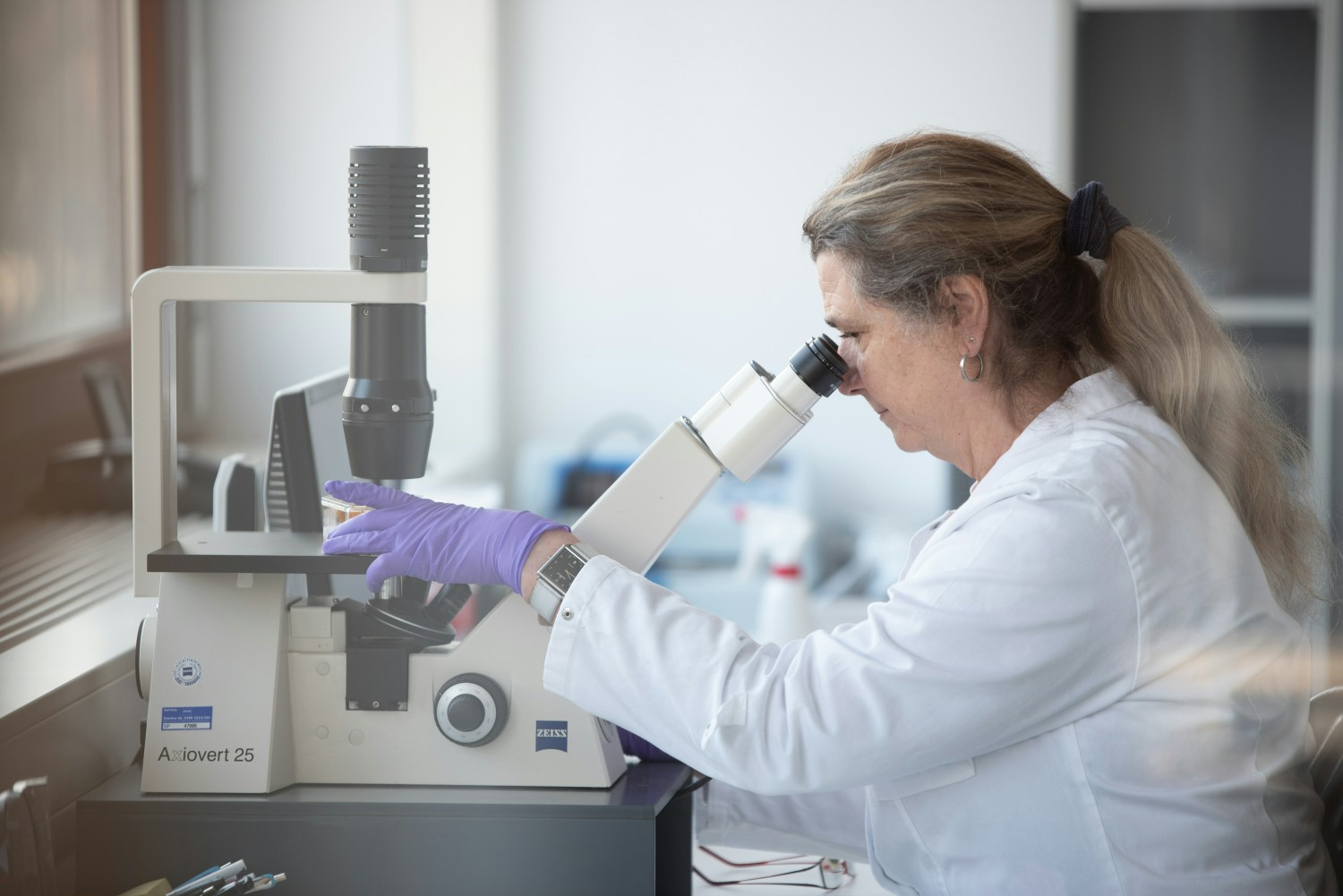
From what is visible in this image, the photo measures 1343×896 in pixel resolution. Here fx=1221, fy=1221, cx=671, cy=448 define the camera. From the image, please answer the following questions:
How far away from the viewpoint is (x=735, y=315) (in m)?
3.08

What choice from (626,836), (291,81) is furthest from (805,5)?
(626,836)

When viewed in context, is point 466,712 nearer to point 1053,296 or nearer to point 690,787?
point 690,787

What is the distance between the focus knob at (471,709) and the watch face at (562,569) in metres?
0.10

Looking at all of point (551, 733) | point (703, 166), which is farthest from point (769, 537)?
point (551, 733)

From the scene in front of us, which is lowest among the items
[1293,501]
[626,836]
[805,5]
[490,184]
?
[626,836]

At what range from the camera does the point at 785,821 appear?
120 centimetres

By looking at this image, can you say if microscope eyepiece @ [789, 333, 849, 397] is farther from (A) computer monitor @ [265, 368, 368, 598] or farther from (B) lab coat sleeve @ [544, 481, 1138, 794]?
(A) computer monitor @ [265, 368, 368, 598]

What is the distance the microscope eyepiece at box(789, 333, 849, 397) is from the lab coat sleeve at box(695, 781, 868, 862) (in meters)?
0.43

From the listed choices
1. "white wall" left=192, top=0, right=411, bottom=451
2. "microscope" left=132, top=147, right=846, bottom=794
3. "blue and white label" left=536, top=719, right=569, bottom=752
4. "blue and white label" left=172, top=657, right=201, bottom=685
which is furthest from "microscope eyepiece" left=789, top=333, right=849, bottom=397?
"white wall" left=192, top=0, right=411, bottom=451

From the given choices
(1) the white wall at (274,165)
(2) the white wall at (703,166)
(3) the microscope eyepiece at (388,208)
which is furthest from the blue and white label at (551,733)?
(2) the white wall at (703,166)

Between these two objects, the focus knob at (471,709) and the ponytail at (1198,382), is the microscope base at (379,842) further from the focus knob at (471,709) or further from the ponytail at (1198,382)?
the ponytail at (1198,382)

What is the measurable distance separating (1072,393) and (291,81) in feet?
6.45

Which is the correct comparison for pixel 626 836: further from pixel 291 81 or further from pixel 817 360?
pixel 291 81

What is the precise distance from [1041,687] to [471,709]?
0.42 m
